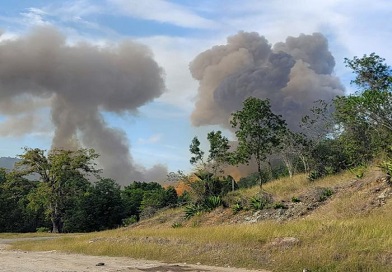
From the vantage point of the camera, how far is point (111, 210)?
68188mm

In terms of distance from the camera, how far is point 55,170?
176 ft

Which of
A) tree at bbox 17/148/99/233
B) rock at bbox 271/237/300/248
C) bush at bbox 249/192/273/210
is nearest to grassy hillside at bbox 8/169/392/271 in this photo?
rock at bbox 271/237/300/248

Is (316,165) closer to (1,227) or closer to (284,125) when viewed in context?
(284,125)

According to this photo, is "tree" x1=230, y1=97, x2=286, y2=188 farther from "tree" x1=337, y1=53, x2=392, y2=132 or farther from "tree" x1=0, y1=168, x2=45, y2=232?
"tree" x1=0, y1=168, x2=45, y2=232

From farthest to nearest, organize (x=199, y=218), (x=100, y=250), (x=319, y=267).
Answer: (x=199, y=218)
(x=100, y=250)
(x=319, y=267)

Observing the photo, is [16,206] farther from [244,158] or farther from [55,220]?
[244,158]

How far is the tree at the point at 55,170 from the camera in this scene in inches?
2104

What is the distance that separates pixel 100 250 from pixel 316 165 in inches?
1120

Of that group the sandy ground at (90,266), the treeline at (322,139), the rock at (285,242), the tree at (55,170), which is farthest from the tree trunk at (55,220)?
the rock at (285,242)

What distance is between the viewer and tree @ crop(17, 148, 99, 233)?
5344cm

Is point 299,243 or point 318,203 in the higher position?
point 318,203

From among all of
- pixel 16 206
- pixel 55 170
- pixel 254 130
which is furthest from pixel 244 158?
pixel 16 206

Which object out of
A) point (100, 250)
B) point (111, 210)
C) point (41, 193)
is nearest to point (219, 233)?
point (100, 250)

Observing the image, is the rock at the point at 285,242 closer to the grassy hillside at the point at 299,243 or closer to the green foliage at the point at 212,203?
the grassy hillside at the point at 299,243
